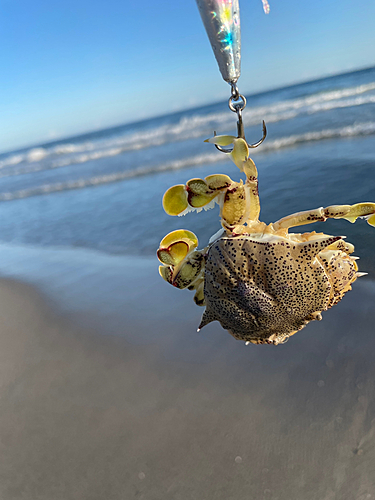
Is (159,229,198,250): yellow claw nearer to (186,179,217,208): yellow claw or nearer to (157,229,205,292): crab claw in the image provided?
(157,229,205,292): crab claw

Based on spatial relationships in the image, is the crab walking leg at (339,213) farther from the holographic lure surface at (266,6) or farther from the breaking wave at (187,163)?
the breaking wave at (187,163)

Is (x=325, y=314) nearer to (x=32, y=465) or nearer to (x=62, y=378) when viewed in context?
(x=62, y=378)

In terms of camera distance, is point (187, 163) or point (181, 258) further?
point (187, 163)

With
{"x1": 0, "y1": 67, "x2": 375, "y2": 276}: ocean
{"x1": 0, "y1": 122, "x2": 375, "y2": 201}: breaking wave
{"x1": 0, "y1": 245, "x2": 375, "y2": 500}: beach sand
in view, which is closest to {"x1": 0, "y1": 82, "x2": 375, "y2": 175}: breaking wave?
{"x1": 0, "y1": 67, "x2": 375, "y2": 276}: ocean

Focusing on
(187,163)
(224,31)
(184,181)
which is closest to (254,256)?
(224,31)

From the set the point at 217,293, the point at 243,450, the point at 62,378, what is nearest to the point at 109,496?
the point at 243,450

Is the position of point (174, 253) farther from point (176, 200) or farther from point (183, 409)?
point (183, 409)
